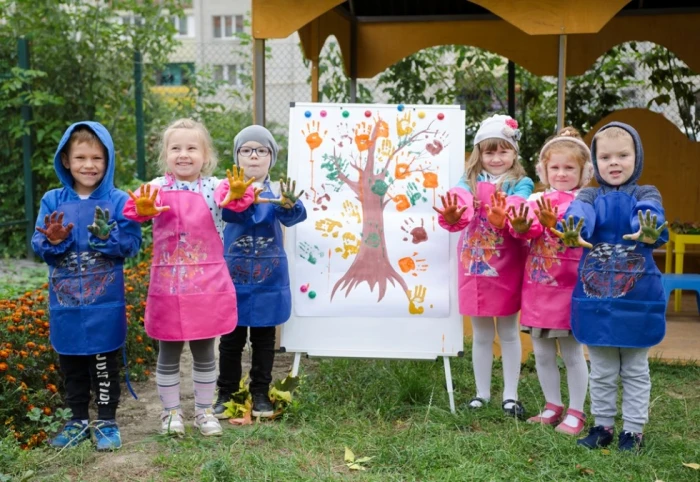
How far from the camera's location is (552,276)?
3543 mm

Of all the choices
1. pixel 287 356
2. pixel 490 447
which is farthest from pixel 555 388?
pixel 287 356

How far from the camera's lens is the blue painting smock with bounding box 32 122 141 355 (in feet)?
11.0

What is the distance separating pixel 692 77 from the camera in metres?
8.18

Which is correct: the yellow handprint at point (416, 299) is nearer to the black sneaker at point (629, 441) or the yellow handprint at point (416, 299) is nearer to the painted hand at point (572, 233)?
the painted hand at point (572, 233)

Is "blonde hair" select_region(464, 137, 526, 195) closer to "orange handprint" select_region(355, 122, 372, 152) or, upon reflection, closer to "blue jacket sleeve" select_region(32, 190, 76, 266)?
"orange handprint" select_region(355, 122, 372, 152)

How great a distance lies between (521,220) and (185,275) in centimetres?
144

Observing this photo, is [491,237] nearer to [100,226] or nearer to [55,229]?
[100,226]

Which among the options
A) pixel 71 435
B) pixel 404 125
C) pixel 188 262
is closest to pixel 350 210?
pixel 404 125

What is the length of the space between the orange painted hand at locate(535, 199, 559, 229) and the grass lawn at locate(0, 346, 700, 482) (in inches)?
36.4

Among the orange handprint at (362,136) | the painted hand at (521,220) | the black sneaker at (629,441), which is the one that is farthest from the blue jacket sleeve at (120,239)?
the black sneaker at (629,441)

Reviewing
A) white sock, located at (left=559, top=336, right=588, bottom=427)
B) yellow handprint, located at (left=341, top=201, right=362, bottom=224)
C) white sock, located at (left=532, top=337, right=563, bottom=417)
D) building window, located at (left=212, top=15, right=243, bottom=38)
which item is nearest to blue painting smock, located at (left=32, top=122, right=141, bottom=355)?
yellow handprint, located at (left=341, top=201, right=362, bottom=224)

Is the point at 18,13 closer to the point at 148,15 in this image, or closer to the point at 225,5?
the point at 148,15

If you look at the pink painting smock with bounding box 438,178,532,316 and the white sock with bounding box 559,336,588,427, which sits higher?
the pink painting smock with bounding box 438,178,532,316

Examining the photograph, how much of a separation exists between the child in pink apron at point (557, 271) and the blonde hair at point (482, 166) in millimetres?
129
